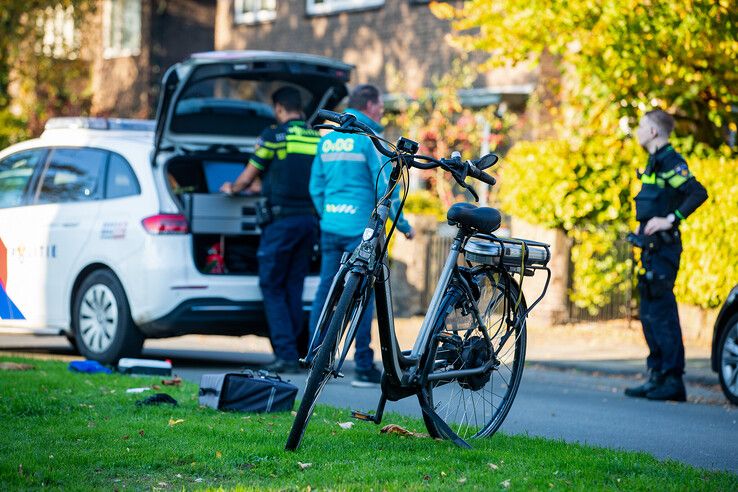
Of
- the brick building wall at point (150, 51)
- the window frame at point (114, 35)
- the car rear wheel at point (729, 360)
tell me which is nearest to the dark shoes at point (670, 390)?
the car rear wheel at point (729, 360)

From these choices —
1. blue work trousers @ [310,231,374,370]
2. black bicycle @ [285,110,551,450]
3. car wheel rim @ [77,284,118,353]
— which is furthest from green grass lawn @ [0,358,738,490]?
car wheel rim @ [77,284,118,353]

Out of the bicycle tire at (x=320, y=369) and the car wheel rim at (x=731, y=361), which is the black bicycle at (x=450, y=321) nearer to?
the bicycle tire at (x=320, y=369)

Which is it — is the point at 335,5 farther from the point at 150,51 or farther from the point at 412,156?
the point at 412,156

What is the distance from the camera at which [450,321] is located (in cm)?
658

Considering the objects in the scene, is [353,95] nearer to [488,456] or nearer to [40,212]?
[40,212]

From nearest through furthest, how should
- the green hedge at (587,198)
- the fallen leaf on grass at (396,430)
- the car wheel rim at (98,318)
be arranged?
the fallen leaf on grass at (396,430)
the car wheel rim at (98,318)
the green hedge at (587,198)

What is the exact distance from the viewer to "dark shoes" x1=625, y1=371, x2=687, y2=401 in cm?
976

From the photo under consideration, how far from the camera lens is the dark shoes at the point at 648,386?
32.3 feet

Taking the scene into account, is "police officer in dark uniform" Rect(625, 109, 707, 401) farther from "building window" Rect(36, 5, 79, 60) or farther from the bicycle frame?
"building window" Rect(36, 5, 79, 60)

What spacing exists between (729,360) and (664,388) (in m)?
0.50

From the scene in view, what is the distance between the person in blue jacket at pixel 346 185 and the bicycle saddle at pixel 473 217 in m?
2.77

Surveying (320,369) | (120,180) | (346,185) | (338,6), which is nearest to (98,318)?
(120,180)

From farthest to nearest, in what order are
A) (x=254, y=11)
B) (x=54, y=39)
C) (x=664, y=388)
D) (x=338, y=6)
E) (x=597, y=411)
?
(x=254, y=11)
(x=54, y=39)
(x=338, y=6)
(x=664, y=388)
(x=597, y=411)

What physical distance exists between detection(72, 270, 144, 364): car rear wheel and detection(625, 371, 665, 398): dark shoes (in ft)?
12.5
